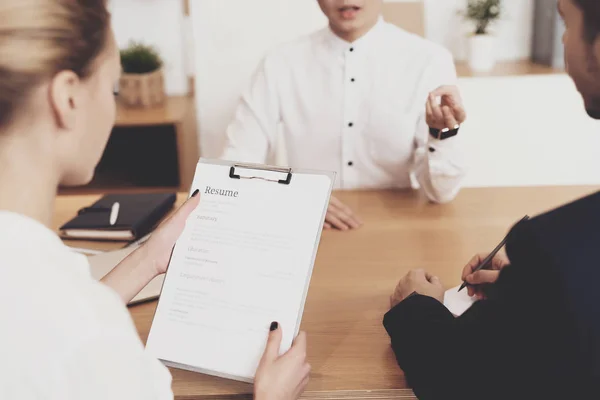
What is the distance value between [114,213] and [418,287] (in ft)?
2.37

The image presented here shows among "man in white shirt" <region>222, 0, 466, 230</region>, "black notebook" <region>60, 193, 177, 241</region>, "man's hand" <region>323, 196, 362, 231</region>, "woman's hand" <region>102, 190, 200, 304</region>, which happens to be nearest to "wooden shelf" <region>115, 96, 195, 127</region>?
"man in white shirt" <region>222, 0, 466, 230</region>

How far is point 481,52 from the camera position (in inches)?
102

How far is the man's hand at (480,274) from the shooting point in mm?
1020

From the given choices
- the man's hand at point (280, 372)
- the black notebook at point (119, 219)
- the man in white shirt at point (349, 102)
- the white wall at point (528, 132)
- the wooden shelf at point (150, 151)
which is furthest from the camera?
the wooden shelf at point (150, 151)

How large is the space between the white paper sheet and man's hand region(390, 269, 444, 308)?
0.7 inches

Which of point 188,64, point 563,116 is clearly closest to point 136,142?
point 188,64

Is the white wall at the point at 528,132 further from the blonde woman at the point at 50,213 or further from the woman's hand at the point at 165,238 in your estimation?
the blonde woman at the point at 50,213

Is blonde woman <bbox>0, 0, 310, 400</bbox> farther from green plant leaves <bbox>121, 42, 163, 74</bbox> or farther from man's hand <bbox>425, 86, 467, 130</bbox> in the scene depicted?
green plant leaves <bbox>121, 42, 163, 74</bbox>

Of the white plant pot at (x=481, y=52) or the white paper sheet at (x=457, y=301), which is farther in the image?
the white plant pot at (x=481, y=52)

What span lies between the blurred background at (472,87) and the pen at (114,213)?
104cm

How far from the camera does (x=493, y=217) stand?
1384mm

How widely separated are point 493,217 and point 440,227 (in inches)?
5.3

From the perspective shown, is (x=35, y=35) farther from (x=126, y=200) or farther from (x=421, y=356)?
(x=126, y=200)

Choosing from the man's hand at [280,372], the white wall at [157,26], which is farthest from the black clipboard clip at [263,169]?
the white wall at [157,26]
